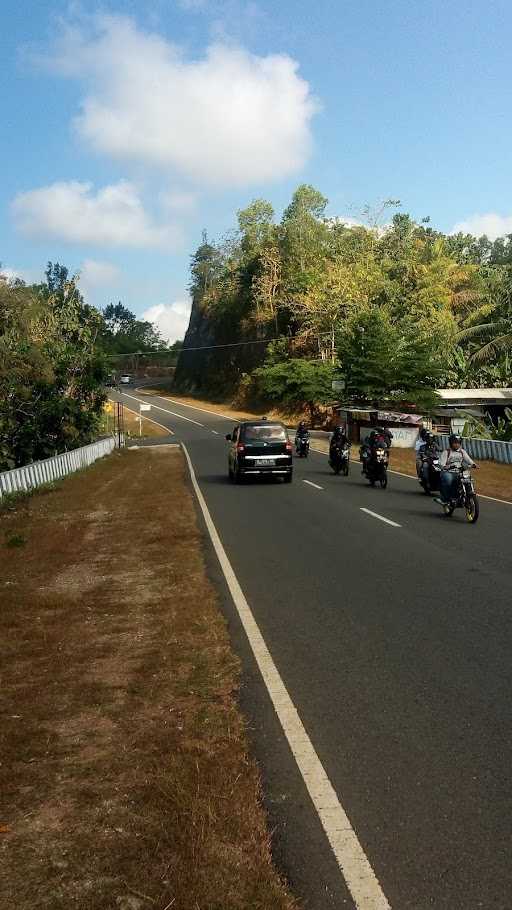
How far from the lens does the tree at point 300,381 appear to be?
64.1 m

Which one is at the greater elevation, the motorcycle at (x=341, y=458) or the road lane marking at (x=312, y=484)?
the motorcycle at (x=341, y=458)

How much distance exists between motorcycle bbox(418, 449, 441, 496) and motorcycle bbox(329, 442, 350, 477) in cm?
614

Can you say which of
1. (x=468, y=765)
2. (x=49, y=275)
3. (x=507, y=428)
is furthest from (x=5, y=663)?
(x=49, y=275)

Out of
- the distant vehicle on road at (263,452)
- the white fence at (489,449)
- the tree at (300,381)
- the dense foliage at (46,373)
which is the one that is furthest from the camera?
the tree at (300,381)

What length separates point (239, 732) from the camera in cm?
487

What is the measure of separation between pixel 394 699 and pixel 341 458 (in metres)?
20.7

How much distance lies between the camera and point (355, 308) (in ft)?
223

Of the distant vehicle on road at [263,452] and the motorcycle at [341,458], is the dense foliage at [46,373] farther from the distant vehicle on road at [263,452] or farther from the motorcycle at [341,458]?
the motorcycle at [341,458]

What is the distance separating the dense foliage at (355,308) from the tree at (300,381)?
300 mm

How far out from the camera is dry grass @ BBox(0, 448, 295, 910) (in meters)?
3.28

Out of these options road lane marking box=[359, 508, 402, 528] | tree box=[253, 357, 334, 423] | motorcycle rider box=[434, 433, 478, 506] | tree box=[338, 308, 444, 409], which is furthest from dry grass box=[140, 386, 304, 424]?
motorcycle rider box=[434, 433, 478, 506]

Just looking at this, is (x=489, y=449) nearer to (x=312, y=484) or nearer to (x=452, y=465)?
(x=312, y=484)

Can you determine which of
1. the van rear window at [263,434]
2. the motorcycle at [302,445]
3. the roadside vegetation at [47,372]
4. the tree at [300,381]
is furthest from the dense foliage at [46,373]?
the tree at [300,381]

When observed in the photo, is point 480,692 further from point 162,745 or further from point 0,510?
point 0,510
